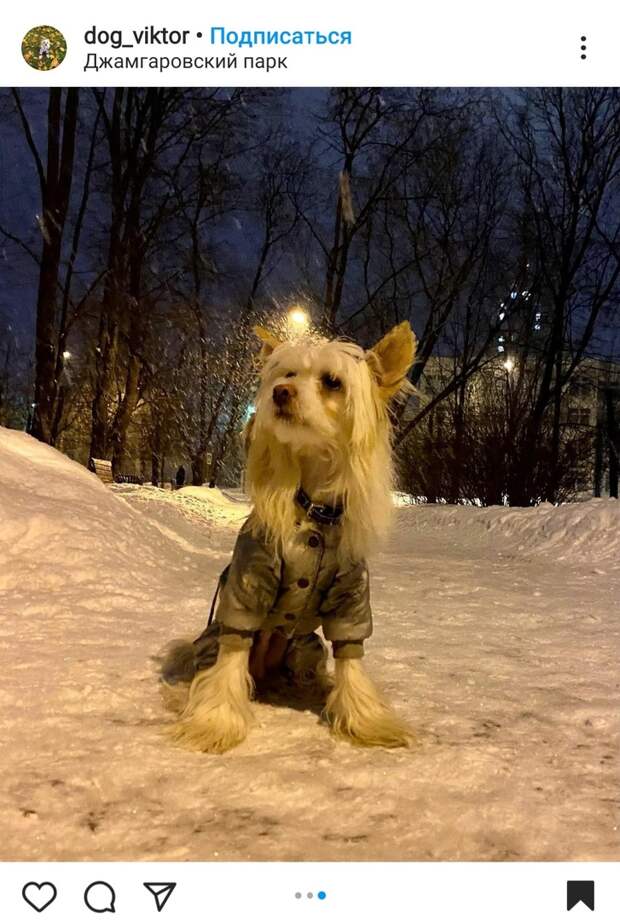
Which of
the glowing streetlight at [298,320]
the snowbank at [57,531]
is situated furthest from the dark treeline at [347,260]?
the snowbank at [57,531]

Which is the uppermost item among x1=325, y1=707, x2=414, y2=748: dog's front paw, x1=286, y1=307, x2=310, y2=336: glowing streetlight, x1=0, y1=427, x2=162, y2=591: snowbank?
x1=286, y1=307, x2=310, y2=336: glowing streetlight

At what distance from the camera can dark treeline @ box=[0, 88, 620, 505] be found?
1493cm

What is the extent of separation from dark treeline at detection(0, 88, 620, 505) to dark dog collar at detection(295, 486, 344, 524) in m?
12.0

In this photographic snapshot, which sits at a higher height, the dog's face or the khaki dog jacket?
the dog's face

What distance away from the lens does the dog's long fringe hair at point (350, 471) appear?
97.9 inches

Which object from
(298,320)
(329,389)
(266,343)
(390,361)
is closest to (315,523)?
(329,389)

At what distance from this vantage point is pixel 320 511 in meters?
2.56

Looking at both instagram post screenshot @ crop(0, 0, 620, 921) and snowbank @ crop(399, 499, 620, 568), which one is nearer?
instagram post screenshot @ crop(0, 0, 620, 921)
